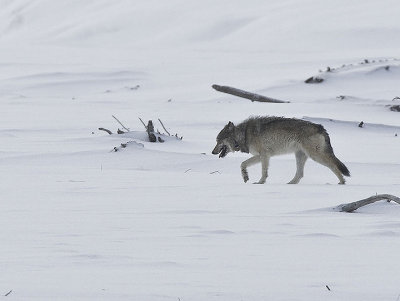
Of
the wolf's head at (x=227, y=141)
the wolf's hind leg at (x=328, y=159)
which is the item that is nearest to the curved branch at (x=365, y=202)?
the wolf's hind leg at (x=328, y=159)

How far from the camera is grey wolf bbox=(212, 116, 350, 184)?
8.57 meters

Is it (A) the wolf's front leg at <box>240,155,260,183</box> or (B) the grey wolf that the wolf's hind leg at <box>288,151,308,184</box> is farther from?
(A) the wolf's front leg at <box>240,155,260,183</box>

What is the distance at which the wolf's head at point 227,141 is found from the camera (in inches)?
368

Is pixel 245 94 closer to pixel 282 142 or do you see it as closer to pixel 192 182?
pixel 282 142

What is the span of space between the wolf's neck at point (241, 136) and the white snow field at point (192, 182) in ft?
1.04

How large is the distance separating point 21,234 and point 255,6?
31.1 metres

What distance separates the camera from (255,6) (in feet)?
115

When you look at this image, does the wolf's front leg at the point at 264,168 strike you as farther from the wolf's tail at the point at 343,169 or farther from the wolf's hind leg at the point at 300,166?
the wolf's tail at the point at 343,169

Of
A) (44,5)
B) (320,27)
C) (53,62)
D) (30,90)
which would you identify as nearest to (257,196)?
(30,90)

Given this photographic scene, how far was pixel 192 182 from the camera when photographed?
7586 mm

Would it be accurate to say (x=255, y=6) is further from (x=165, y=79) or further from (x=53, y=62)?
(x=165, y=79)

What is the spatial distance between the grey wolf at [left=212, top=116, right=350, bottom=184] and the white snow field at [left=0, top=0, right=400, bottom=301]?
0.28 metres

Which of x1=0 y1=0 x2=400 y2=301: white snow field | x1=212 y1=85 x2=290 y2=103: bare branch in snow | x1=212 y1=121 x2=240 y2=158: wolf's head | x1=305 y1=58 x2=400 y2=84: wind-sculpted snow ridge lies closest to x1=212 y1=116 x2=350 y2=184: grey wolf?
x1=212 y1=121 x2=240 y2=158: wolf's head

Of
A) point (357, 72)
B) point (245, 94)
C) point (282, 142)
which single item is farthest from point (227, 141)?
point (357, 72)
